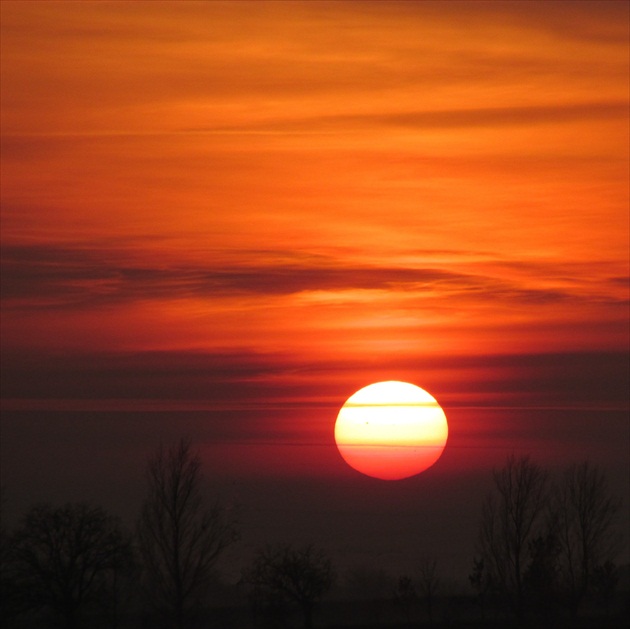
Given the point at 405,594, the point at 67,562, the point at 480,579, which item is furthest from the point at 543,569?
the point at 67,562

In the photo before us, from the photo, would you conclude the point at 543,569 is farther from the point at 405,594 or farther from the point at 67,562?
the point at 67,562

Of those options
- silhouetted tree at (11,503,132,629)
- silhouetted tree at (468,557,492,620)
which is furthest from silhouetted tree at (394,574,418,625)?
silhouetted tree at (11,503,132,629)

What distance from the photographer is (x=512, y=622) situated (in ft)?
144

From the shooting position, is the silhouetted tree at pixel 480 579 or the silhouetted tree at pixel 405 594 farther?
the silhouetted tree at pixel 405 594

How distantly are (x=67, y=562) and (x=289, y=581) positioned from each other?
35.3 feet

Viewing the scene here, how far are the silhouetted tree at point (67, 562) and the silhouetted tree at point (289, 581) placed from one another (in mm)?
7281

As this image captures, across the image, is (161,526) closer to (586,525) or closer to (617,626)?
(617,626)

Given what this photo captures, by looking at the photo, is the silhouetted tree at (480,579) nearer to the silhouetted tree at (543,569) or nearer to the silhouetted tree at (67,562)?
the silhouetted tree at (543,569)

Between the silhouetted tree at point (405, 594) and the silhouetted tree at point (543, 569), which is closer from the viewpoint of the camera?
the silhouetted tree at point (543, 569)

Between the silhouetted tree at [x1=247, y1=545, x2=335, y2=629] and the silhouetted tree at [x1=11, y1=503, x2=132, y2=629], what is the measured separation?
7.28 m

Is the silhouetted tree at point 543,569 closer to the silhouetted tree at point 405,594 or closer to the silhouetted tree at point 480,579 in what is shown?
the silhouetted tree at point 480,579

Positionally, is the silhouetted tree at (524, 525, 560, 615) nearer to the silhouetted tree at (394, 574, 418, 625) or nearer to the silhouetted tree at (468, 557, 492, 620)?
the silhouetted tree at (468, 557, 492, 620)

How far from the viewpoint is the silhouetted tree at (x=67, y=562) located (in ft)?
128

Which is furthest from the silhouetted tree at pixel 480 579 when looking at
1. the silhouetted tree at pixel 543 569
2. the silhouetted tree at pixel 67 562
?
the silhouetted tree at pixel 67 562
